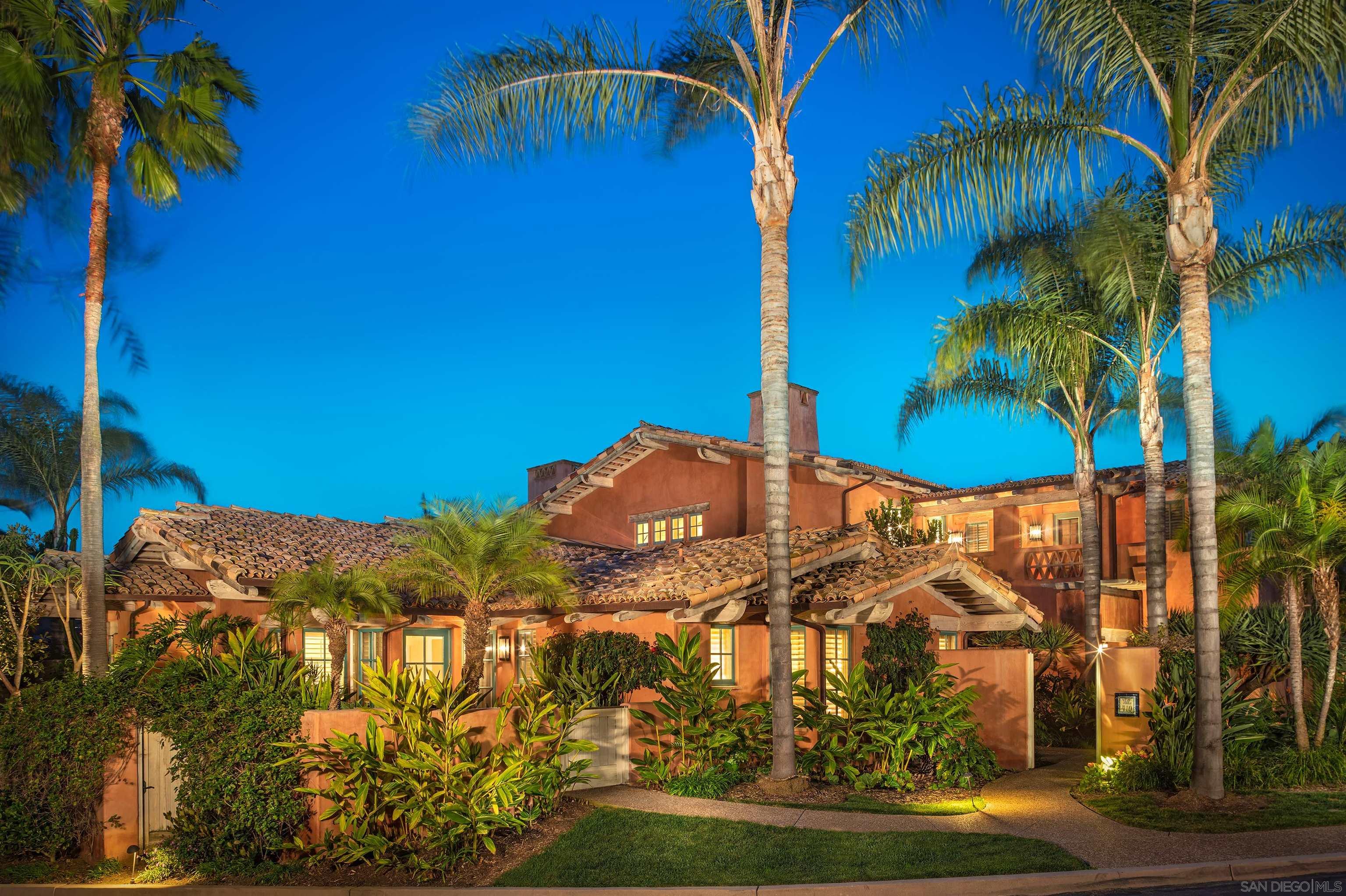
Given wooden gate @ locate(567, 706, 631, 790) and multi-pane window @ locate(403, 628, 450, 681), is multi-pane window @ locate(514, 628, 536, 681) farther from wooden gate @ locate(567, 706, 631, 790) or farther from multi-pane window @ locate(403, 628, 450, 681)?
wooden gate @ locate(567, 706, 631, 790)

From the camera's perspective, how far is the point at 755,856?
10.8 meters

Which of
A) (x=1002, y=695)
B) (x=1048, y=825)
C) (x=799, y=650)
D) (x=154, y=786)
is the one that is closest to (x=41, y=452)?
(x=154, y=786)

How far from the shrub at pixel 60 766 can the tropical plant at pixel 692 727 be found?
7.00 metres

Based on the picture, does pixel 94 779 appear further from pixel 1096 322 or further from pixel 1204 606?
pixel 1096 322

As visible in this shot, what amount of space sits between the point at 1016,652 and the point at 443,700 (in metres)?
10.6

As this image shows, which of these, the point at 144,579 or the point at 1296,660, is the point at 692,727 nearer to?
the point at 1296,660

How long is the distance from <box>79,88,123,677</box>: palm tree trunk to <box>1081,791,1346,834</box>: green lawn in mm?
13350

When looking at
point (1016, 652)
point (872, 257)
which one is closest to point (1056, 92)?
point (872, 257)

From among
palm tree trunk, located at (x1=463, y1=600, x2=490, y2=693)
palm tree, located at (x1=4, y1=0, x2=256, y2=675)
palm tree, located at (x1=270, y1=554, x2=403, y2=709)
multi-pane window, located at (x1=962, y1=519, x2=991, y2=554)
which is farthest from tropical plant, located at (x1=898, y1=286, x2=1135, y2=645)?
palm tree, located at (x1=4, y1=0, x2=256, y2=675)

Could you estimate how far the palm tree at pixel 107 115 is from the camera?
1464 centimetres

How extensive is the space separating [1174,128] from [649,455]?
48.6 ft

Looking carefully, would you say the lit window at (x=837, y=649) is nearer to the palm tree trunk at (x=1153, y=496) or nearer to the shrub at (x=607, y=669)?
the shrub at (x=607, y=669)

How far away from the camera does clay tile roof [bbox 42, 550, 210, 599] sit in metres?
17.5

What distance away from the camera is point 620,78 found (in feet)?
49.5
